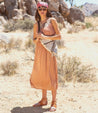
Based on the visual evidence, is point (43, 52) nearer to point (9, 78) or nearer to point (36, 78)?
point (36, 78)

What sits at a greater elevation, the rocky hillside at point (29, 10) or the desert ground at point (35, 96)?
the rocky hillside at point (29, 10)

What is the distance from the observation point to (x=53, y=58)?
349 centimetres

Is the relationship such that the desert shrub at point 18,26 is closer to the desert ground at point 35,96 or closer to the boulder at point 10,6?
the boulder at point 10,6

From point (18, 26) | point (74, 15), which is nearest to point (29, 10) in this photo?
point (18, 26)

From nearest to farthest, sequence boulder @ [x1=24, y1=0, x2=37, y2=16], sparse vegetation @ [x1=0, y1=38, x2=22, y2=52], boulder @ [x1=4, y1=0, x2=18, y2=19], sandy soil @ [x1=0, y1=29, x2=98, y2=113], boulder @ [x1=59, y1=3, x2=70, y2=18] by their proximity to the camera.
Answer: sandy soil @ [x1=0, y1=29, x2=98, y2=113]
sparse vegetation @ [x1=0, y1=38, x2=22, y2=52]
boulder @ [x1=4, y1=0, x2=18, y2=19]
boulder @ [x1=24, y1=0, x2=37, y2=16]
boulder @ [x1=59, y1=3, x2=70, y2=18]

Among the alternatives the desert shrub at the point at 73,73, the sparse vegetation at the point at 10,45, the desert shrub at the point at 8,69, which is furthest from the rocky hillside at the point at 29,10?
the desert shrub at the point at 73,73

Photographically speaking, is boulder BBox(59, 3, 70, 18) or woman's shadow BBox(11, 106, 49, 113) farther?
boulder BBox(59, 3, 70, 18)

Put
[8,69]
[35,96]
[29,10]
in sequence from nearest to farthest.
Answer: [35,96]
[8,69]
[29,10]

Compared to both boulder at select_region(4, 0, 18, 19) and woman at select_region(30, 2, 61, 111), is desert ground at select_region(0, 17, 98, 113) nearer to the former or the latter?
woman at select_region(30, 2, 61, 111)

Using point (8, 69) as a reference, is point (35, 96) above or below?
below

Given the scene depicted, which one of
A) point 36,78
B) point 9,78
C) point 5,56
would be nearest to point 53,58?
point 36,78

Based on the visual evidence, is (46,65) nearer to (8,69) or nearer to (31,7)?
(8,69)

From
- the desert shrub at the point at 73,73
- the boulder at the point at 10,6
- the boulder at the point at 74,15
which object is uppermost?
the boulder at the point at 10,6

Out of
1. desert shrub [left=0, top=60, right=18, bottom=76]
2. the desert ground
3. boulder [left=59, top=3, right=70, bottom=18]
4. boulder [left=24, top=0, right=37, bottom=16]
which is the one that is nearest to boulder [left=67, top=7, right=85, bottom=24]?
boulder [left=59, top=3, right=70, bottom=18]
